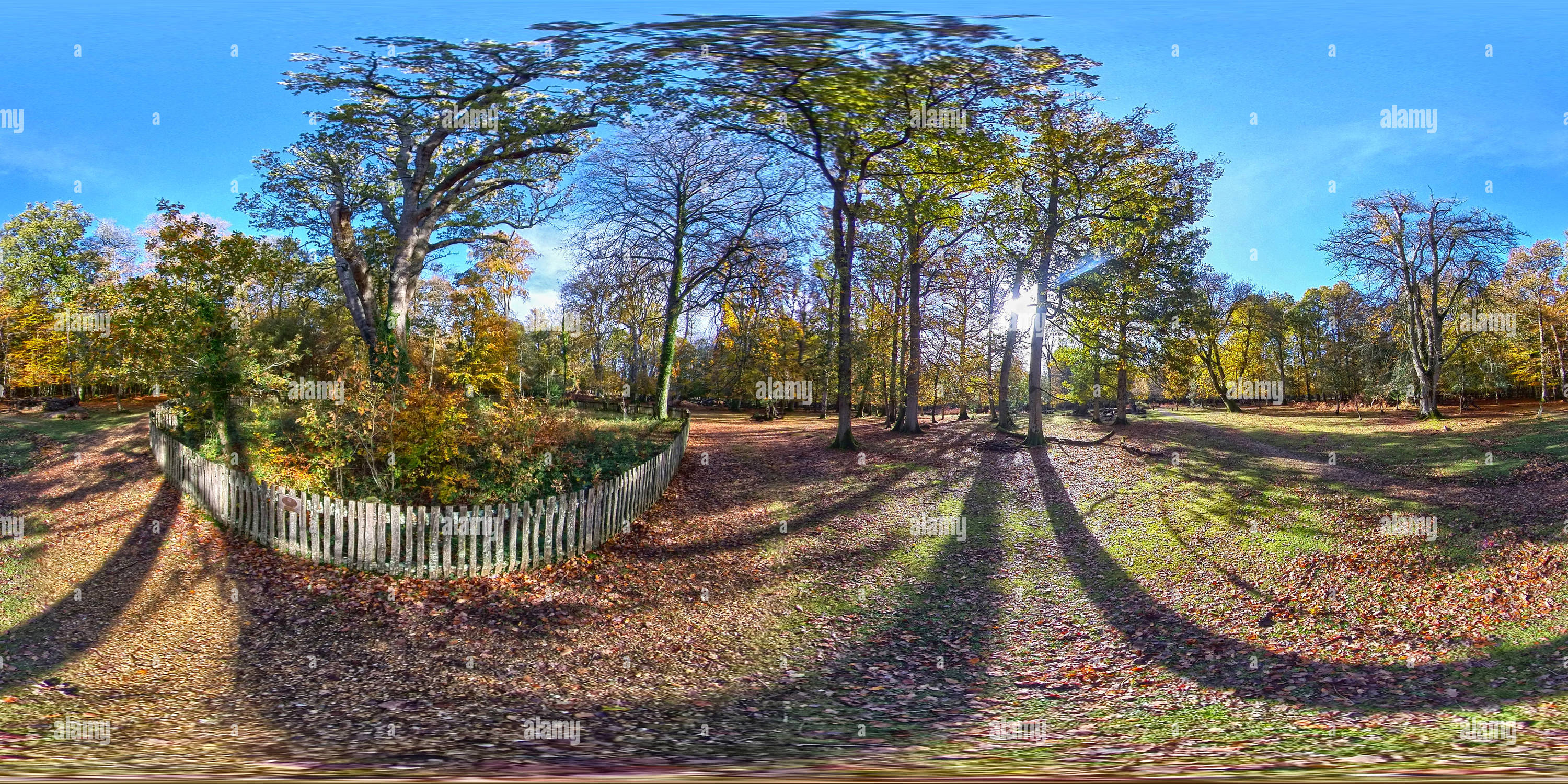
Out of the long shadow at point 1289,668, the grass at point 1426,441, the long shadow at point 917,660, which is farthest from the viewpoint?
the grass at point 1426,441

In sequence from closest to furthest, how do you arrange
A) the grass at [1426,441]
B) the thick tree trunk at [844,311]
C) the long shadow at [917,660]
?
the long shadow at [917,660] → the grass at [1426,441] → the thick tree trunk at [844,311]

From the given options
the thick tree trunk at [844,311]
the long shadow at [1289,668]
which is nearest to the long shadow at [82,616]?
the long shadow at [1289,668]

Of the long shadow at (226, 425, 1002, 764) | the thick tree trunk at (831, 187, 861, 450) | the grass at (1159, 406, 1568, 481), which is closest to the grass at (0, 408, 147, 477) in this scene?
the long shadow at (226, 425, 1002, 764)

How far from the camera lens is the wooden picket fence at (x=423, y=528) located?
747cm

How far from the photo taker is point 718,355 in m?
29.0

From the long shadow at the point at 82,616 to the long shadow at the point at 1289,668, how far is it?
929 centimetres

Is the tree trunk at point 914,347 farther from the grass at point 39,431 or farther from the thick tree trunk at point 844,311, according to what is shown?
the grass at point 39,431

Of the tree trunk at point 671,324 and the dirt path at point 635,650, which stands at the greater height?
the tree trunk at point 671,324

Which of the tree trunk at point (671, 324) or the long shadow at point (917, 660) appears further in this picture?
the tree trunk at point (671, 324)

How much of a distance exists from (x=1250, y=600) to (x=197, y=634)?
10.3 meters

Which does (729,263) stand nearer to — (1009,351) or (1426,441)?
(1009,351)

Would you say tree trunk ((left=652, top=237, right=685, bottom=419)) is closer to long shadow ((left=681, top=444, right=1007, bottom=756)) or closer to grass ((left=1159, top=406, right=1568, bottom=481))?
long shadow ((left=681, top=444, right=1007, bottom=756))

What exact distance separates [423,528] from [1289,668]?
8.50 m

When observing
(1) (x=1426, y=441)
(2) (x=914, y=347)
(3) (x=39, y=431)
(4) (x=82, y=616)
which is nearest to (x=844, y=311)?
(2) (x=914, y=347)
